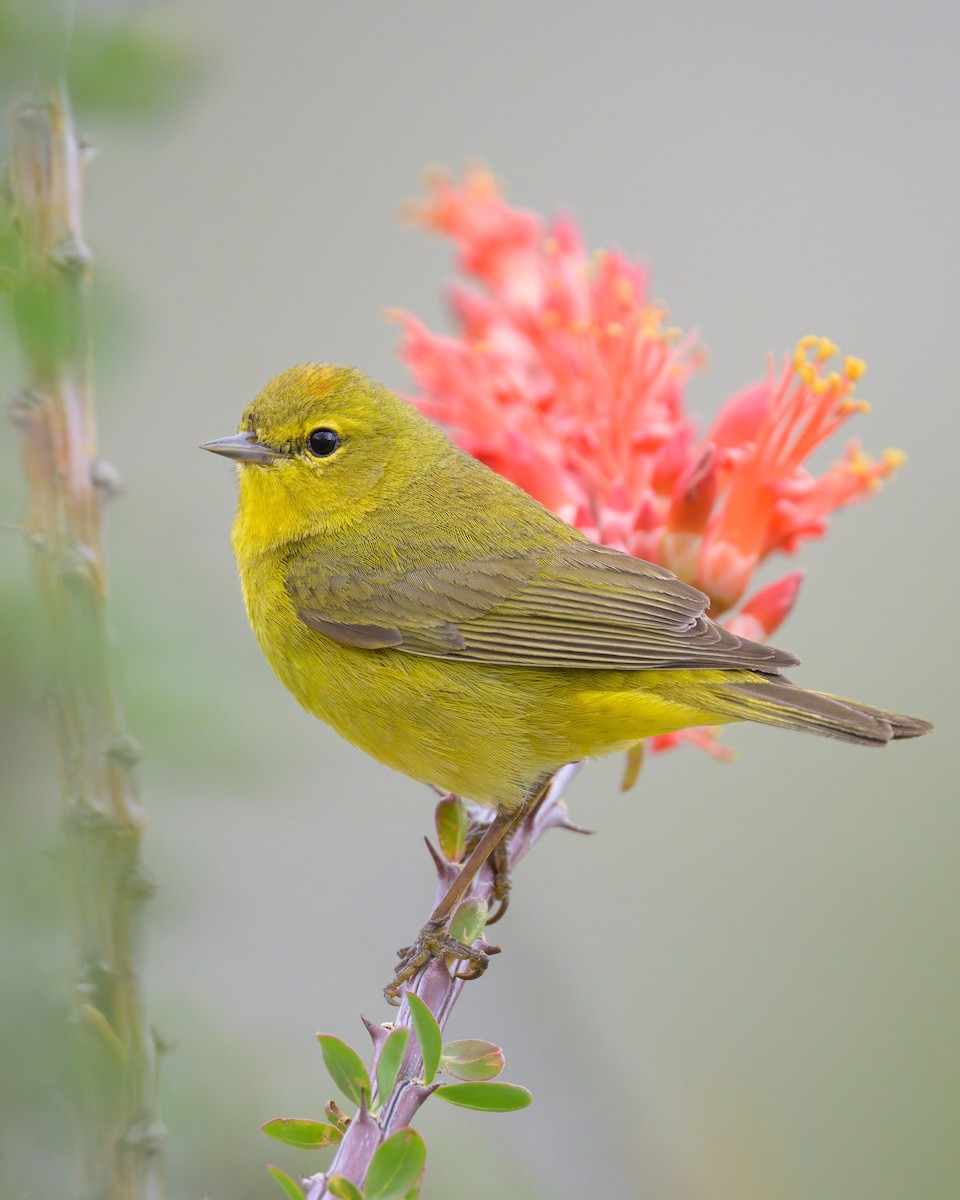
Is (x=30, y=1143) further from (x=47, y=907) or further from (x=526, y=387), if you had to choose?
(x=526, y=387)

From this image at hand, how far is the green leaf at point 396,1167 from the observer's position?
50.8 inches

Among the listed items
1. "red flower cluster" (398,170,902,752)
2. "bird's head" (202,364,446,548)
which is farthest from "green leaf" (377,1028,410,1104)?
"bird's head" (202,364,446,548)

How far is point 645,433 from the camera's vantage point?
272cm

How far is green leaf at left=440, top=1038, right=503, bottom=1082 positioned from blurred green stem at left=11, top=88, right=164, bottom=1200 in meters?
0.40

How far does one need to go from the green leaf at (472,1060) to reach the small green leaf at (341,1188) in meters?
0.30

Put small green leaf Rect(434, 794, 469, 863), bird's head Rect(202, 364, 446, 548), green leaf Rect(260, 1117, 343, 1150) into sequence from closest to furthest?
green leaf Rect(260, 1117, 343, 1150)
small green leaf Rect(434, 794, 469, 863)
bird's head Rect(202, 364, 446, 548)

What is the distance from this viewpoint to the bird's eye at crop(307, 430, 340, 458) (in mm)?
2797

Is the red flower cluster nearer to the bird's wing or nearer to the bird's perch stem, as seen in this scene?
the bird's wing

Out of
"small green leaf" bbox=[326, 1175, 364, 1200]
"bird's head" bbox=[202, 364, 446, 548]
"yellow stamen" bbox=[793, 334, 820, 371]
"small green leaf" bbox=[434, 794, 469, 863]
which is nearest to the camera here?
"small green leaf" bbox=[326, 1175, 364, 1200]

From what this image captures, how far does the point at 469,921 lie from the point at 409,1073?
28 centimetres

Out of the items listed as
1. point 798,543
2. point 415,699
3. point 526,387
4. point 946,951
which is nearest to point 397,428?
point 526,387

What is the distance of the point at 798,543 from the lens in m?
2.78

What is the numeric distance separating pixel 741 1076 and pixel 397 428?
6.80 ft

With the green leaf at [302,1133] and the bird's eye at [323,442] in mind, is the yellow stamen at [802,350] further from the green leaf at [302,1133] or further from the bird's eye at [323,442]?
the green leaf at [302,1133]
